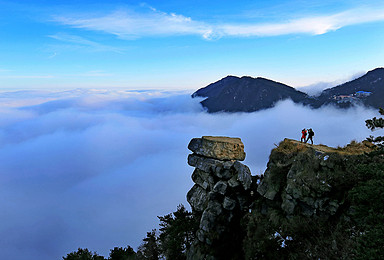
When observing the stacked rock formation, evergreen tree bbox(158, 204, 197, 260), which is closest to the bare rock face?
the stacked rock formation

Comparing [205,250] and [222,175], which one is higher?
[222,175]

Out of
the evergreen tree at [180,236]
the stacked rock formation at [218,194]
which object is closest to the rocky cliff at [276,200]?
the stacked rock formation at [218,194]

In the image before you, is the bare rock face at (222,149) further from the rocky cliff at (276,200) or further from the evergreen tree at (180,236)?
the evergreen tree at (180,236)

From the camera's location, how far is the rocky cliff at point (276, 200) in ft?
54.8

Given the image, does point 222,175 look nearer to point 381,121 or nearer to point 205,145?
point 205,145

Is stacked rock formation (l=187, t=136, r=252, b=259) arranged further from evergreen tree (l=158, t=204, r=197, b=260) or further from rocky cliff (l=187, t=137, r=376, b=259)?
evergreen tree (l=158, t=204, r=197, b=260)

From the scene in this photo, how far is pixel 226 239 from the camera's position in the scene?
2558 centimetres

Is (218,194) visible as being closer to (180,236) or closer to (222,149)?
(222,149)

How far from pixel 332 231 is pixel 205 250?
14379mm

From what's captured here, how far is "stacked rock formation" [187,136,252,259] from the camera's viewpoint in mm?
25125

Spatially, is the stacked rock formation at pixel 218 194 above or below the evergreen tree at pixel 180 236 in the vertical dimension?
above

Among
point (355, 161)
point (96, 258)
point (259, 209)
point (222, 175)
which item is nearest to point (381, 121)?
point (355, 161)

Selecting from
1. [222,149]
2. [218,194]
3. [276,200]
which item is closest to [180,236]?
[218,194]

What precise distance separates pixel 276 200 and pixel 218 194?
8.20 meters
